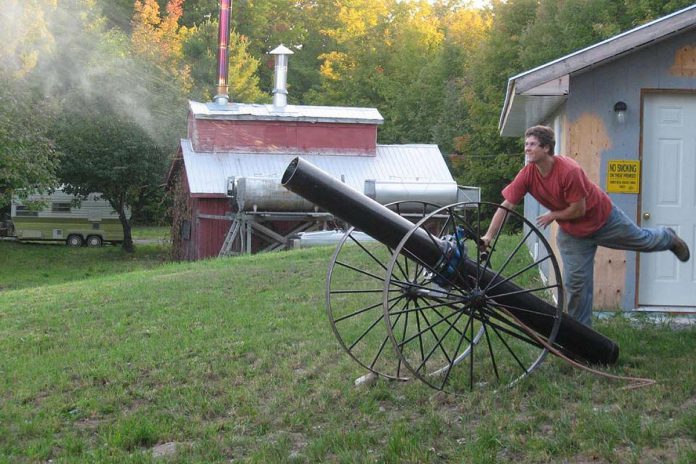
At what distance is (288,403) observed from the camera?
6.23 metres

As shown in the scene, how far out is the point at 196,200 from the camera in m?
27.4

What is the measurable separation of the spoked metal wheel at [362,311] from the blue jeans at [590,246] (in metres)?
1.21

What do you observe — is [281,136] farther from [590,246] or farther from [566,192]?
[566,192]

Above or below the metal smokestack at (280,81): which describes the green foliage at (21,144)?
below

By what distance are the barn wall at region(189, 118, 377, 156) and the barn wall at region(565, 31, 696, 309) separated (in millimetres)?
20972

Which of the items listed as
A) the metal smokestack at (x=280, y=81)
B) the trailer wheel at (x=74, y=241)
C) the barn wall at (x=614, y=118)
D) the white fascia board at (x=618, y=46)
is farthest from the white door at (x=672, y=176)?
the trailer wheel at (x=74, y=241)

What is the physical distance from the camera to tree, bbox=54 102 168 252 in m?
32.6

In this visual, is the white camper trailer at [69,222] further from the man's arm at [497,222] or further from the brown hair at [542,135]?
the brown hair at [542,135]

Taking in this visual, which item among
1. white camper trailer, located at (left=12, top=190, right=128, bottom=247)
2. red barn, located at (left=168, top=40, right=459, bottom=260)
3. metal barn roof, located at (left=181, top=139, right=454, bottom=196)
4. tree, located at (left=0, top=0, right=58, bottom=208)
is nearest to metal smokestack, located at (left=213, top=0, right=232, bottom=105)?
red barn, located at (left=168, top=40, right=459, bottom=260)

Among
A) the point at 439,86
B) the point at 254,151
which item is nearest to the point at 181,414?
the point at 254,151

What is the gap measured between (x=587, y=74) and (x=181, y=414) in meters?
5.90

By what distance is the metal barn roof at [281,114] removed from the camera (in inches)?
1147

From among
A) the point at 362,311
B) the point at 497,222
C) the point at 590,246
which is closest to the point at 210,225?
the point at 362,311

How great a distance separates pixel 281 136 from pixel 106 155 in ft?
25.2
